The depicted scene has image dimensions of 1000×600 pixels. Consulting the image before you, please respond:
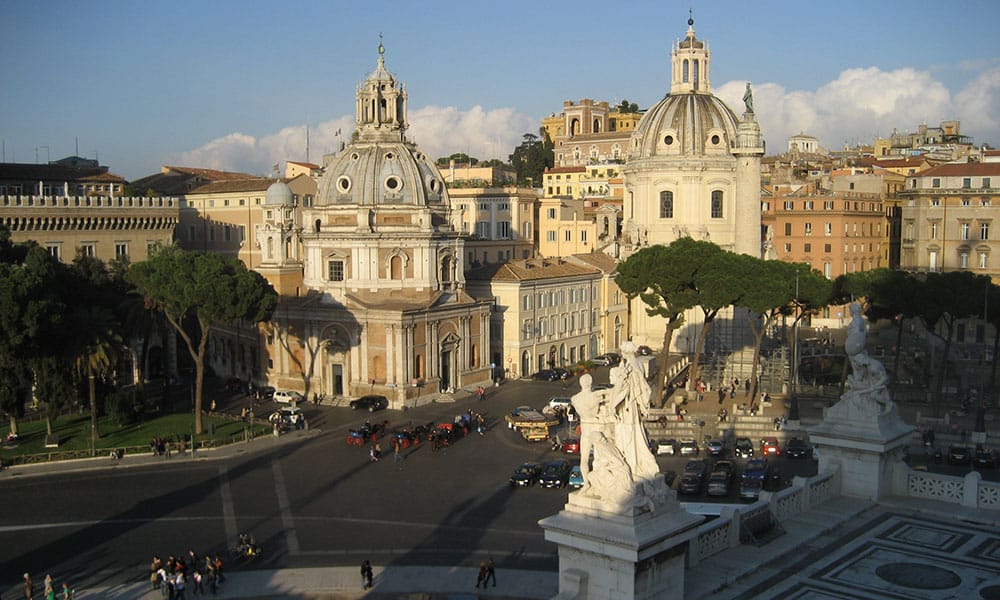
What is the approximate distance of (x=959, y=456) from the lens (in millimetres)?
39062

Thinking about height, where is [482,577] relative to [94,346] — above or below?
below

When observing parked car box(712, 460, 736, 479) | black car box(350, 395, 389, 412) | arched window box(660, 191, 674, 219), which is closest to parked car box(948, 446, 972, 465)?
parked car box(712, 460, 736, 479)

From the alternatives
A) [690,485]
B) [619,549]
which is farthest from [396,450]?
[619,549]

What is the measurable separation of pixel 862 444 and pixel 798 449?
22.8m

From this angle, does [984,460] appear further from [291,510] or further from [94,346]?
[94,346]

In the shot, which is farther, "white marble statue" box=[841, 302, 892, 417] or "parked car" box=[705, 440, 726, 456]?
"parked car" box=[705, 440, 726, 456]

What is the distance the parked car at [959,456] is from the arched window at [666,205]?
3489cm

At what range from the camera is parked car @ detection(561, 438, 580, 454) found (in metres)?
42.9

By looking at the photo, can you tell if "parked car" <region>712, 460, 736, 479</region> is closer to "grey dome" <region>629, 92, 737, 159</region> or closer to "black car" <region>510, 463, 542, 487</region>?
"black car" <region>510, 463, 542, 487</region>

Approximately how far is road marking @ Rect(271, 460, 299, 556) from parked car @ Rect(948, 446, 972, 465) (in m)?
25.0

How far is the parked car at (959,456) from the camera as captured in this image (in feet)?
128

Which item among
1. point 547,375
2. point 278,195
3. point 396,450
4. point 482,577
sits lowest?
point 482,577

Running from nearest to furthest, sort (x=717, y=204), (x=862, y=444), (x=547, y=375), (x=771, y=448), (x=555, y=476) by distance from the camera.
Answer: (x=862, y=444)
(x=555, y=476)
(x=771, y=448)
(x=547, y=375)
(x=717, y=204)

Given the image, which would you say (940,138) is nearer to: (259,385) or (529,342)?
(529,342)
